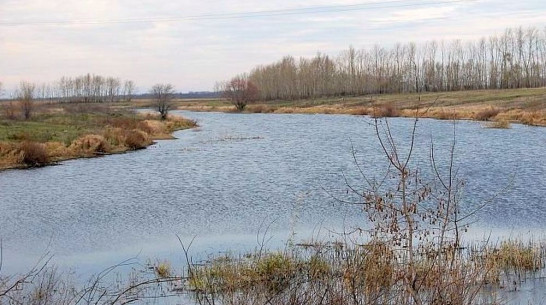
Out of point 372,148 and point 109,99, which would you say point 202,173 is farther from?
point 109,99

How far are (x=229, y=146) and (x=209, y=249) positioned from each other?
74.6 ft

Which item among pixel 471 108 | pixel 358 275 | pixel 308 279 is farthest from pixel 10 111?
pixel 358 275

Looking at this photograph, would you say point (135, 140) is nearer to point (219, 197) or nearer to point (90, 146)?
point (90, 146)

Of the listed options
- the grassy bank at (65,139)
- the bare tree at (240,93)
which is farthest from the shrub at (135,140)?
the bare tree at (240,93)

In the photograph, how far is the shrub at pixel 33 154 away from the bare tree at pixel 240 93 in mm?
59329

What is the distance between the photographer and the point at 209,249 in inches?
459

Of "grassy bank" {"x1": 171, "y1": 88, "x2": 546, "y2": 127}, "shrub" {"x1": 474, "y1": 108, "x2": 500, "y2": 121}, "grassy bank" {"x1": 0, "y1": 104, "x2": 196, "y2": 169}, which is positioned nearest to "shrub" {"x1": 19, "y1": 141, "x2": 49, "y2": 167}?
"grassy bank" {"x1": 0, "y1": 104, "x2": 196, "y2": 169}

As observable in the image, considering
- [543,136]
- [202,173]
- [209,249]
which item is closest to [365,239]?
[209,249]

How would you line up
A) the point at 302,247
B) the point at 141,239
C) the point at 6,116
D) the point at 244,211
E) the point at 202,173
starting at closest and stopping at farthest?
the point at 302,247, the point at 141,239, the point at 244,211, the point at 202,173, the point at 6,116

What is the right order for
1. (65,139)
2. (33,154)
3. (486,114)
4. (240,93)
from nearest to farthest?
(33,154)
(65,139)
(486,114)
(240,93)

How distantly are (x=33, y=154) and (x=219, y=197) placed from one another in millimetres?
13174

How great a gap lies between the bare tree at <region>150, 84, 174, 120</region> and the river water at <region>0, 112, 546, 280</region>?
24831 millimetres

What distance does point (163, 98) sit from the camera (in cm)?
5928

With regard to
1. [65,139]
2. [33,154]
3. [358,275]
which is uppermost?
[65,139]
